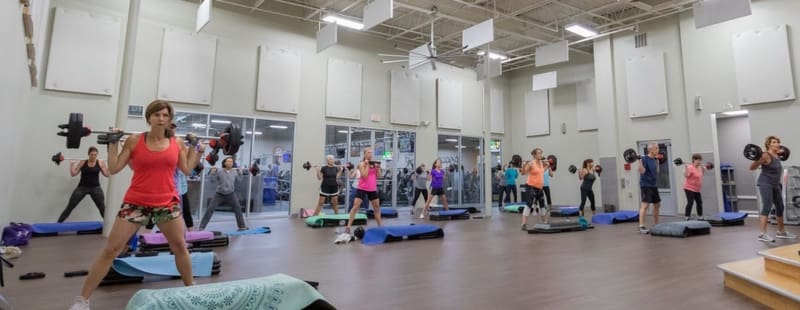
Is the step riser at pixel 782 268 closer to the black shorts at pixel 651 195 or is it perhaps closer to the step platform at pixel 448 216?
the black shorts at pixel 651 195

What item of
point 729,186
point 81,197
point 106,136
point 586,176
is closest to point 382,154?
point 586,176

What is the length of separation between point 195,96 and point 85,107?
1.91 metres

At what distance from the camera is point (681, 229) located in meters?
5.80

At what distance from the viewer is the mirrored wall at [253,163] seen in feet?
28.1

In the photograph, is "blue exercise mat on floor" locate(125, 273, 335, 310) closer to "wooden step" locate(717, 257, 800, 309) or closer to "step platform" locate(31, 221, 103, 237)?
"wooden step" locate(717, 257, 800, 309)

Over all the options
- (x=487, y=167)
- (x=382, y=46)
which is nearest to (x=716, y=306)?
(x=487, y=167)

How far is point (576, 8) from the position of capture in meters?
9.59

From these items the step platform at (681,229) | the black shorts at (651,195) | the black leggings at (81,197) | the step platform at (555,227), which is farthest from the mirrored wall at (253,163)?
the step platform at (681,229)

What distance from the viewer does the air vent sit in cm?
1049

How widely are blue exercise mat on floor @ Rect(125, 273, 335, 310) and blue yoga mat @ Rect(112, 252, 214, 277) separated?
4.90 feet

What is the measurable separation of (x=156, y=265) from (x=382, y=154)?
8.32 m

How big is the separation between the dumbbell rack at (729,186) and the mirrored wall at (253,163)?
1082cm

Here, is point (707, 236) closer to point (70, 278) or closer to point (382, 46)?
point (70, 278)

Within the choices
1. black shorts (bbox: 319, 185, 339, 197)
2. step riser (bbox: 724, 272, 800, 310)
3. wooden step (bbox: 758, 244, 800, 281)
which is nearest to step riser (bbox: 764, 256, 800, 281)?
wooden step (bbox: 758, 244, 800, 281)
